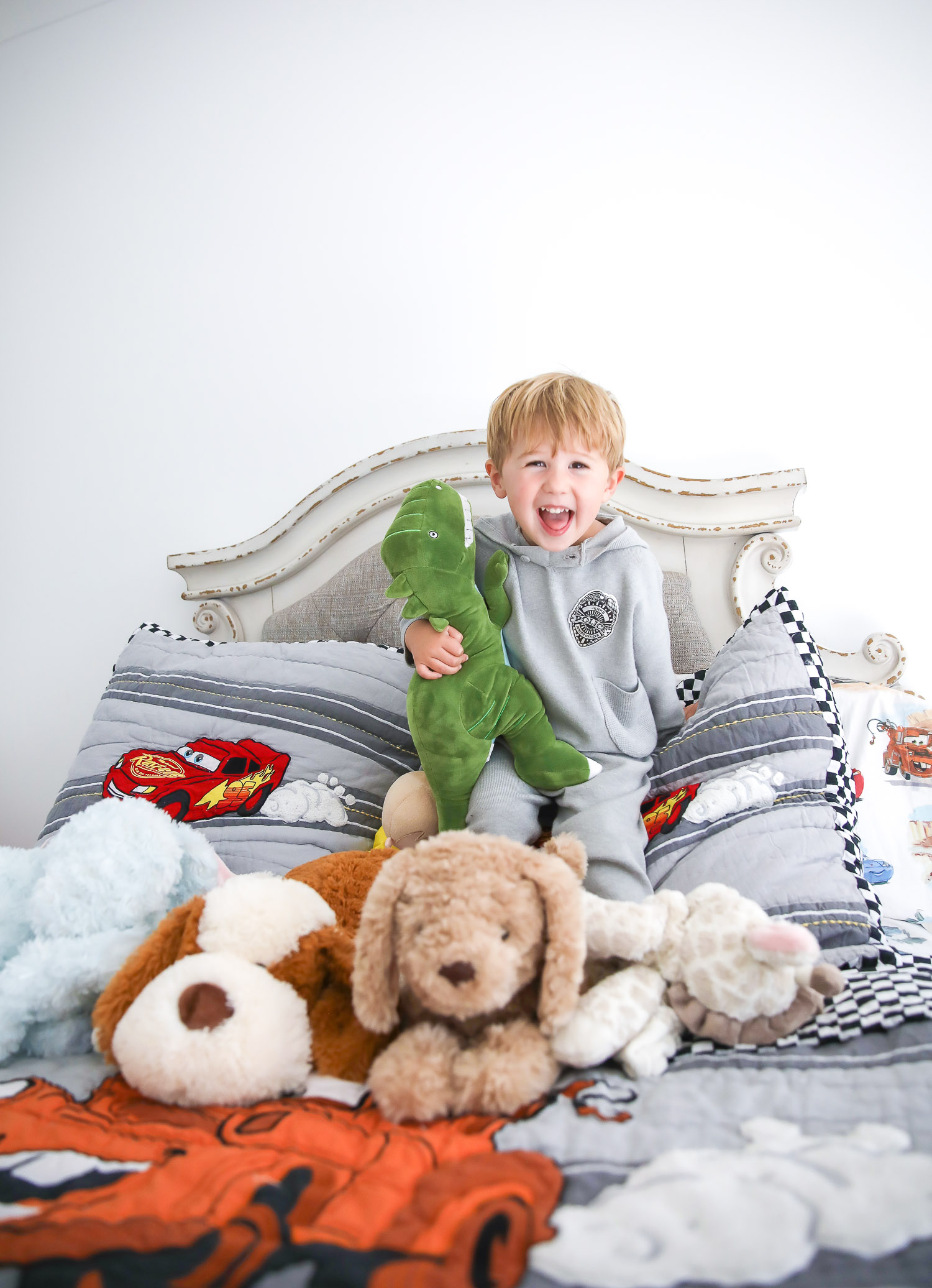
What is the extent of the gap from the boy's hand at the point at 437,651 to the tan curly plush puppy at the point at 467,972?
15.0 inches

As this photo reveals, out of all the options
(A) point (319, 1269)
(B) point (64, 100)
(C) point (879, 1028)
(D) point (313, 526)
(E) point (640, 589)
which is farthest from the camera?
(B) point (64, 100)

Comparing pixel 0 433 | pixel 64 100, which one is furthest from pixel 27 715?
pixel 64 100

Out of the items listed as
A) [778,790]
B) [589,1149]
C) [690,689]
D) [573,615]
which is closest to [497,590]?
[573,615]

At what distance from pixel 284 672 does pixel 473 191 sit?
1.29 metres

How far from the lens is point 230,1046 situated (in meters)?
0.58

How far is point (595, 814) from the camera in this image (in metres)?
0.98

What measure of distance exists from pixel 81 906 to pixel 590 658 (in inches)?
29.2

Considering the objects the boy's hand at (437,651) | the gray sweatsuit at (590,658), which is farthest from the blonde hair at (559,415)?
the boy's hand at (437,651)

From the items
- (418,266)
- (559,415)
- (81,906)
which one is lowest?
(81,906)

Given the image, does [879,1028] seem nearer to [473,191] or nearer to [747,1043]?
[747,1043]

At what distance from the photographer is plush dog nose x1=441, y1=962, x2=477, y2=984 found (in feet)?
1.87

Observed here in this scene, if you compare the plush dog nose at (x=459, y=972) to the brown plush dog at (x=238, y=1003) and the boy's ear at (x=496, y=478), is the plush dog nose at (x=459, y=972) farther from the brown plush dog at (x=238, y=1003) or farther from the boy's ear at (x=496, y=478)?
the boy's ear at (x=496, y=478)

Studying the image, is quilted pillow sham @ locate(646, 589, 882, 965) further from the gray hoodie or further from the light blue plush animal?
the light blue plush animal

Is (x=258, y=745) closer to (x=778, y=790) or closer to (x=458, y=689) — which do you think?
(x=458, y=689)
